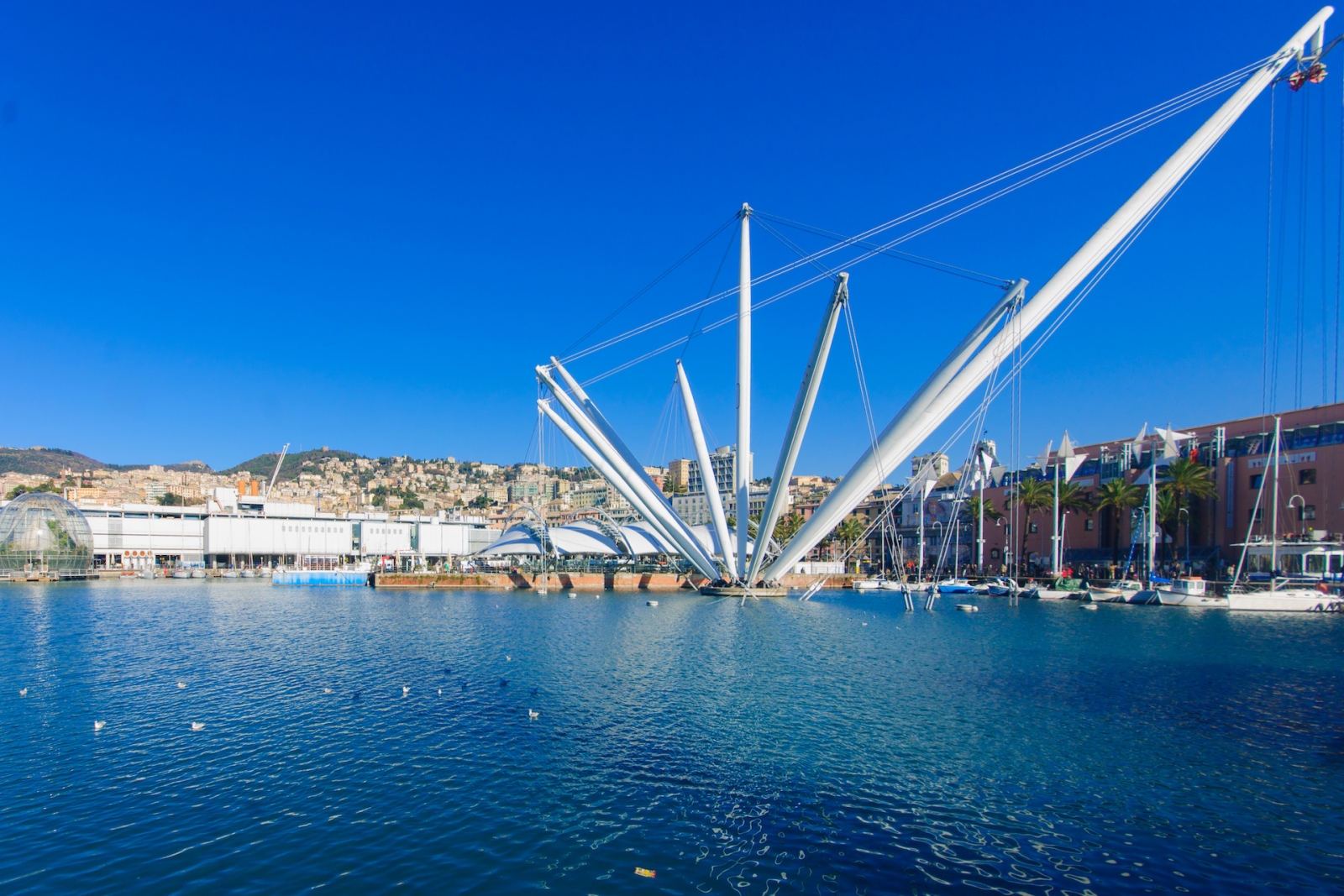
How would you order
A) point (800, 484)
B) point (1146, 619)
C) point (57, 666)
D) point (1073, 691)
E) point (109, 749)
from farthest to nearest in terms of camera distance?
point (800, 484) < point (1146, 619) < point (57, 666) < point (1073, 691) < point (109, 749)

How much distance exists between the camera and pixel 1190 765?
13.9m

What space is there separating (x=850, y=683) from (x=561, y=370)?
3596 cm

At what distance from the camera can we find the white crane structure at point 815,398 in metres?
27.0

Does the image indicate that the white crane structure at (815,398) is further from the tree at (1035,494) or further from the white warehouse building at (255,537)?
the white warehouse building at (255,537)

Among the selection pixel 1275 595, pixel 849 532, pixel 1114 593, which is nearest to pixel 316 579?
pixel 849 532

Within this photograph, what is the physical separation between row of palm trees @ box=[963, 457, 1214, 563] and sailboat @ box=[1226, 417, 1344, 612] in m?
4.49

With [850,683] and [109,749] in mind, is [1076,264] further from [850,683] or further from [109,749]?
[109,749]

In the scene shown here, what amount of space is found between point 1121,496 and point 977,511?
20850mm

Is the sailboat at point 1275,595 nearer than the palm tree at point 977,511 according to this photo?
Yes

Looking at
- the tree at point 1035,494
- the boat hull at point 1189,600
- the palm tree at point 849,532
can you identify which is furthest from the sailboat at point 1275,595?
the palm tree at point 849,532

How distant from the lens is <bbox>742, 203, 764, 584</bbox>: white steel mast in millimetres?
53969

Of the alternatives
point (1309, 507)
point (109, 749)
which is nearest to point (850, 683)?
point (109, 749)

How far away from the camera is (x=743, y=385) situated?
178ft

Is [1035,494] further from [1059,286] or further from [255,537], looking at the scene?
[255,537]
